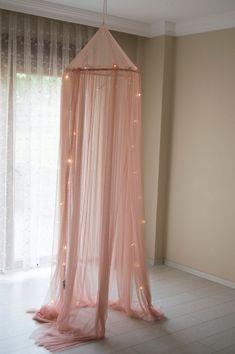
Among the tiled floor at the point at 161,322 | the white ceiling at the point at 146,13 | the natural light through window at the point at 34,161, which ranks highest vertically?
the white ceiling at the point at 146,13

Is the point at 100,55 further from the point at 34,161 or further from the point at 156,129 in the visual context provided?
the point at 156,129

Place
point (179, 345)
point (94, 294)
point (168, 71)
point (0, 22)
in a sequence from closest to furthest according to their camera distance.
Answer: point (179, 345) → point (94, 294) → point (0, 22) → point (168, 71)

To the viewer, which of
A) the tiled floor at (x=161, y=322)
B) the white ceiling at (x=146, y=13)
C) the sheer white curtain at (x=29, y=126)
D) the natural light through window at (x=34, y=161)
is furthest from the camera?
the natural light through window at (x=34, y=161)

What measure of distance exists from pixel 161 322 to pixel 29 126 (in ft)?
7.36

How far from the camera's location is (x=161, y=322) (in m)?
3.71

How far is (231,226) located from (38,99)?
2.30 metres

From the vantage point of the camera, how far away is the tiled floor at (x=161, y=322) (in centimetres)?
327

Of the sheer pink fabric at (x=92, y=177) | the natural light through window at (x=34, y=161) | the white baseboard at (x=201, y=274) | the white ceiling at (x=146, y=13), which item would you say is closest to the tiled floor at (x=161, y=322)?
the white baseboard at (x=201, y=274)

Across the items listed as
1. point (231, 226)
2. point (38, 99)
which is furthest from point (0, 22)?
point (231, 226)

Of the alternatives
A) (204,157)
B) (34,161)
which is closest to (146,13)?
(204,157)

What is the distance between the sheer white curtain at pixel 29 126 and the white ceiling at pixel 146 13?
0.18m

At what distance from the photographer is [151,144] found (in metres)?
5.25

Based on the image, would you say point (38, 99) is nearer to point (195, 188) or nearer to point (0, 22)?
point (0, 22)

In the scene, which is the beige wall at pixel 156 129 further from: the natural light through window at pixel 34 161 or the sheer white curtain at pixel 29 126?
the natural light through window at pixel 34 161
